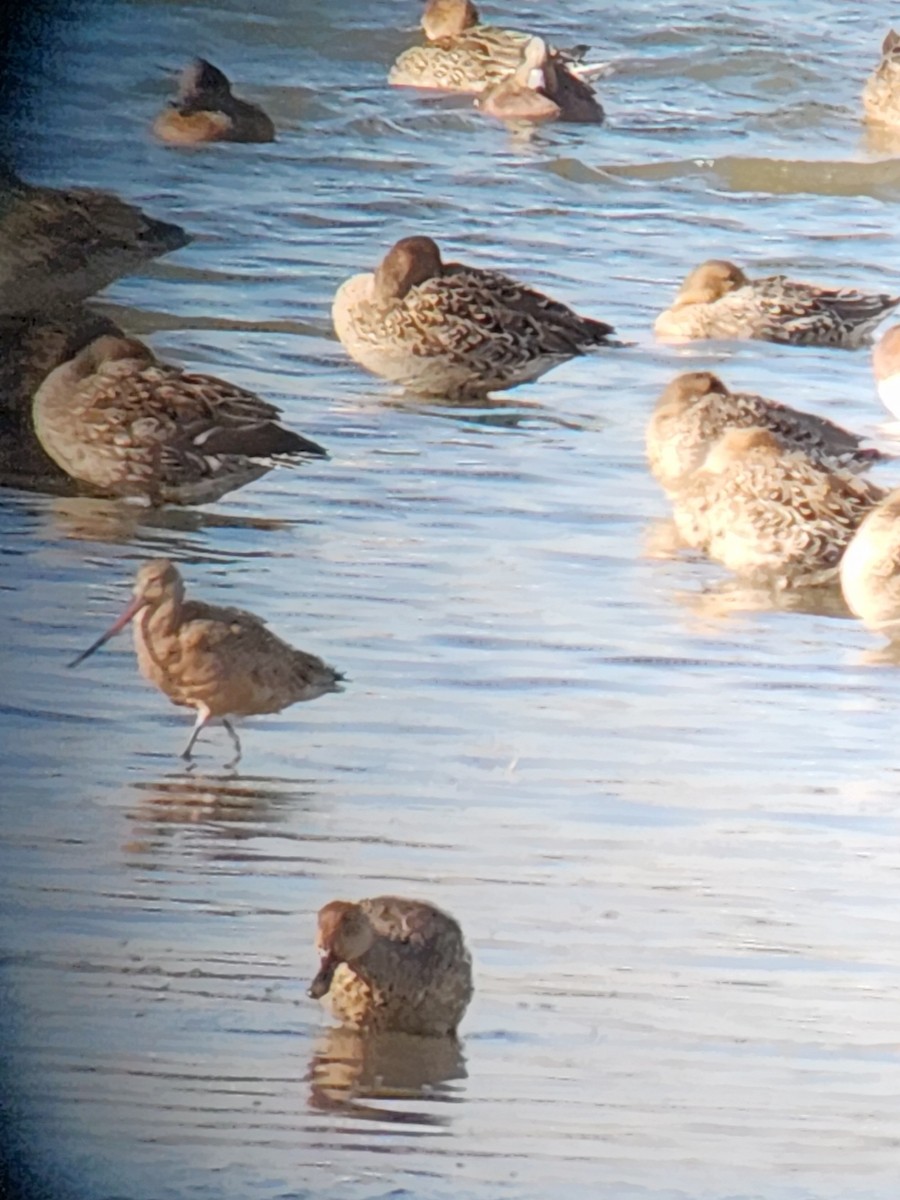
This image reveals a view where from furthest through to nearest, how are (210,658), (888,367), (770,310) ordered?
1. (770,310)
2. (888,367)
3. (210,658)

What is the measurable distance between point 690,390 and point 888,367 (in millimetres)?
392

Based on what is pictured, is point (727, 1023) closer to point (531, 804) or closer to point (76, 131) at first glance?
point (531, 804)

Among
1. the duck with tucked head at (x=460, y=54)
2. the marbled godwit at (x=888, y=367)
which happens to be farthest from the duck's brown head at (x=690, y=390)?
the duck with tucked head at (x=460, y=54)

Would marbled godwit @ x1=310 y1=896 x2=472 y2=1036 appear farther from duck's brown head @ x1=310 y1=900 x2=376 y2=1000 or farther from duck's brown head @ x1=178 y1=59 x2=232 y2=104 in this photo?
duck's brown head @ x1=178 y1=59 x2=232 y2=104

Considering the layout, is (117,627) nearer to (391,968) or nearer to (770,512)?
(391,968)

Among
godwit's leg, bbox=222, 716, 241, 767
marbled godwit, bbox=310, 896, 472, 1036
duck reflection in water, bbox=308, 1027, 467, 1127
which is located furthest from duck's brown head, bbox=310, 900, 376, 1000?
godwit's leg, bbox=222, 716, 241, 767

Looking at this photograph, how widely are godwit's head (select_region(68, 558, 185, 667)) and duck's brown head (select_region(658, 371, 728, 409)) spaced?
3.28 feet

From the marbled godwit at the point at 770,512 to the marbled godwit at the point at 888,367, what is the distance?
0.18 metres

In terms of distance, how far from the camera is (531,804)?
13.4 ft

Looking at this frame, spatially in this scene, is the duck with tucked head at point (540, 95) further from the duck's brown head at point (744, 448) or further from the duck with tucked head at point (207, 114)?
the duck's brown head at point (744, 448)

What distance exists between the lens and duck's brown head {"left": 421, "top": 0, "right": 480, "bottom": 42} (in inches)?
173

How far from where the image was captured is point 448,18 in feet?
14.5

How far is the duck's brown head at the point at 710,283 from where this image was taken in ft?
14.7

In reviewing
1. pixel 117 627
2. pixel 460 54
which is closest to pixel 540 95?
pixel 460 54
